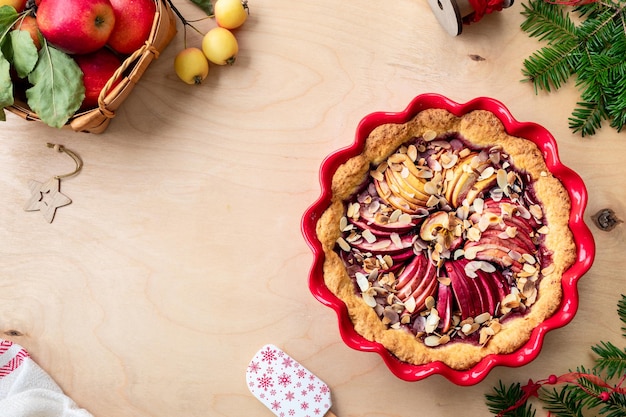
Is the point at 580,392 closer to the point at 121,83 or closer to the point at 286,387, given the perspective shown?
the point at 286,387

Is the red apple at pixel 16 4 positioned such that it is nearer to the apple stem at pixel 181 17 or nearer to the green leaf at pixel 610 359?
the apple stem at pixel 181 17

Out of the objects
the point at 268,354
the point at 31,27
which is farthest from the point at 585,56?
the point at 31,27

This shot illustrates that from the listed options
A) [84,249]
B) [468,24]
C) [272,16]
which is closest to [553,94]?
[468,24]

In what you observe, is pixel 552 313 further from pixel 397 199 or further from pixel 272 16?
→ pixel 272 16

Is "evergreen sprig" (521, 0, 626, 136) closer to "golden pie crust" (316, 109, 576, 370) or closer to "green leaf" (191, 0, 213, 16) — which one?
"golden pie crust" (316, 109, 576, 370)

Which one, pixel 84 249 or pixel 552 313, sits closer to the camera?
pixel 552 313
